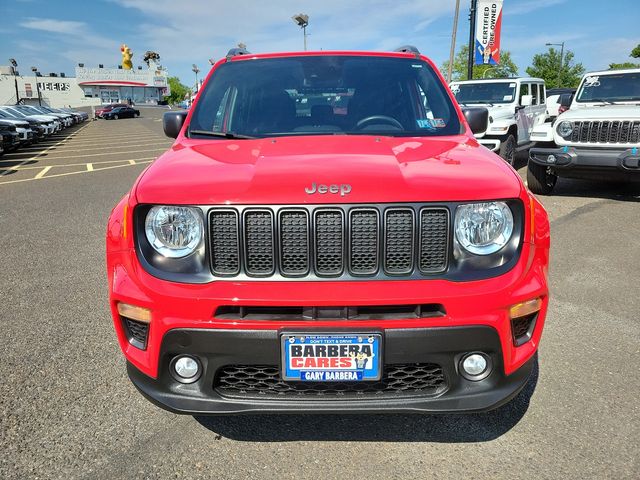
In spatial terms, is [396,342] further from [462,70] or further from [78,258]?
[462,70]

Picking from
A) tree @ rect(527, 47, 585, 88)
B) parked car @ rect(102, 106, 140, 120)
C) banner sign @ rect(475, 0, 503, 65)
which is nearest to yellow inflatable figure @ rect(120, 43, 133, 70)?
parked car @ rect(102, 106, 140, 120)

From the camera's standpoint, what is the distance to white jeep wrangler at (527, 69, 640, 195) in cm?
691

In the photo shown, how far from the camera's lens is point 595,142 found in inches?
283

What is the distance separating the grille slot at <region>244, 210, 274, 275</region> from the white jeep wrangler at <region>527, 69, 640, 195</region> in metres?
6.49

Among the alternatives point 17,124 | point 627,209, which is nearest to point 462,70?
point 17,124

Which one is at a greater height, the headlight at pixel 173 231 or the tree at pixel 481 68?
the tree at pixel 481 68

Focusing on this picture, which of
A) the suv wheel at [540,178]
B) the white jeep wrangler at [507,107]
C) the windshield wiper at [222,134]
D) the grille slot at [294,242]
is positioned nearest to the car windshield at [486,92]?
the white jeep wrangler at [507,107]

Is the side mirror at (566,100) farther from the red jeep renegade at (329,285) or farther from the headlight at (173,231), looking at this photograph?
the headlight at (173,231)

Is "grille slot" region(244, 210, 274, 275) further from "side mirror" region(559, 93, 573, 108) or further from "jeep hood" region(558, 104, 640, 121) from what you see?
"side mirror" region(559, 93, 573, 108)

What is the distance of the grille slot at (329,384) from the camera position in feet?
6.68

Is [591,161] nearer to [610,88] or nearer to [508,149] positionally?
[610,88]

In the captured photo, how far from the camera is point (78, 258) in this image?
5.28 metres

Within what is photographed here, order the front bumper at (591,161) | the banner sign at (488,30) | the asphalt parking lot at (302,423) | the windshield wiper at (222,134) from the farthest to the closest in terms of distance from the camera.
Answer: the banner sign at (488,30)
the front bumper at (591,161)
the windshield wiper at (222,134)
the asphalt parking lot at (302,423)

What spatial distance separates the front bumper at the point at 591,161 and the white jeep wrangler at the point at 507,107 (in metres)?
2.15
